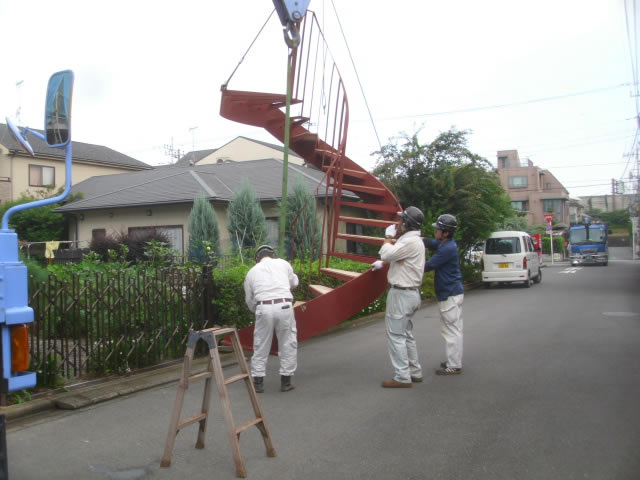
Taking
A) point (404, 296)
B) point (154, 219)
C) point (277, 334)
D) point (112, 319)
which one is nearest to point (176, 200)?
point (154, 219)

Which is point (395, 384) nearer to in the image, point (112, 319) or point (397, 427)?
point (397, 427)

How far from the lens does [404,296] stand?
21.5 ft

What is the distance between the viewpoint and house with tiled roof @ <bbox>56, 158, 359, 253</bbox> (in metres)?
19.8

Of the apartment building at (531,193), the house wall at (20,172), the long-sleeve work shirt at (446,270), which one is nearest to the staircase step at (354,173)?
the long-sleeve work shirt at (446,270)

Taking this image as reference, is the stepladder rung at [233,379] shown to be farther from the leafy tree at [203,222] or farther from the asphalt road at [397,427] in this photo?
the leafy tree at [203,222]

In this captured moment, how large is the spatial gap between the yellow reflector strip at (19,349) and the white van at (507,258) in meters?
19.0

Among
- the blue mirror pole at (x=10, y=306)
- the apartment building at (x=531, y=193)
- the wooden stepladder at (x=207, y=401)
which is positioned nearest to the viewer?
the blue mirror pole at (x=10, y=306)

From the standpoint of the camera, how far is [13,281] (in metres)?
3.35

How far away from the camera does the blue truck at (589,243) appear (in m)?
37.2

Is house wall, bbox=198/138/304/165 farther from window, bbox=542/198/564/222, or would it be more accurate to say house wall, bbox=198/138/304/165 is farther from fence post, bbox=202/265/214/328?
window, bbox=542/198/564/222

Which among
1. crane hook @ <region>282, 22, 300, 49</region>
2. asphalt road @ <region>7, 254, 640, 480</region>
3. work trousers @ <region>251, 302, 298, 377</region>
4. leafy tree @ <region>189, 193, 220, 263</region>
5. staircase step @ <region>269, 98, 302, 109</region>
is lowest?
asphalt road @ <region>7, 254, 640, 480</region>

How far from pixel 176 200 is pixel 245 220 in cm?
314

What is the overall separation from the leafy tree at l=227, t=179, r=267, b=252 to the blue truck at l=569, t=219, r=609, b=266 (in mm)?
27742

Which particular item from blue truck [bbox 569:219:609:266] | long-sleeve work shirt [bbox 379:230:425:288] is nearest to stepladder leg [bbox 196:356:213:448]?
long-sleeve work shirt [bbox 379:230:425:288]
